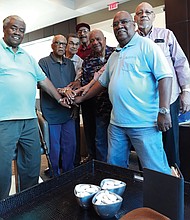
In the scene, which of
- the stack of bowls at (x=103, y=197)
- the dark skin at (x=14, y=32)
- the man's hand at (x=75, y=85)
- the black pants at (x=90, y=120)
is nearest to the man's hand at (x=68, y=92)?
the man's hand at (x=75, y=85)

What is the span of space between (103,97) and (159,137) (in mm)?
861

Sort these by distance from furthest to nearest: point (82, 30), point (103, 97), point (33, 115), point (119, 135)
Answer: point (82, 30) → point (103, 97) → point (33, 115) → point (119, 135)

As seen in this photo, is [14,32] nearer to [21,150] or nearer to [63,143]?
[21,150]

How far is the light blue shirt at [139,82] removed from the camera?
168 centimetres

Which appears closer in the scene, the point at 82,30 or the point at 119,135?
the point at 119,135

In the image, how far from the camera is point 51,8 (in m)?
5.81

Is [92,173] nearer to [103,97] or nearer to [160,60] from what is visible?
[160,60]

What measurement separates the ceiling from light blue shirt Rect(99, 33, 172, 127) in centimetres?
401

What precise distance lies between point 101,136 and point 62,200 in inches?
55.2

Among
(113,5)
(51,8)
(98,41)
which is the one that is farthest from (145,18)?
(51,8)

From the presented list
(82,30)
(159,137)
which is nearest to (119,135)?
(159,137)

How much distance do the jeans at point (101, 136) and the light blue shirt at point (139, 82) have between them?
73 cm

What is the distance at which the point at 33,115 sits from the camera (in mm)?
1957

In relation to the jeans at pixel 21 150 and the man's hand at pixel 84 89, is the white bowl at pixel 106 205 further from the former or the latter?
the man's hand at pixel 84 89
